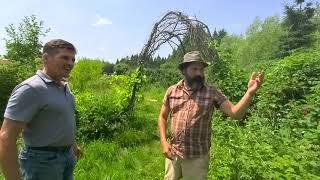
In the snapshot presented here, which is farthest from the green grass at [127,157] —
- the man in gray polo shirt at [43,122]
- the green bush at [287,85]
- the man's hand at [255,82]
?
the man in gray polo shirt at [43,122]

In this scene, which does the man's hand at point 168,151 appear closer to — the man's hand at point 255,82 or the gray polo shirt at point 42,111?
the man's hand at point 255,82

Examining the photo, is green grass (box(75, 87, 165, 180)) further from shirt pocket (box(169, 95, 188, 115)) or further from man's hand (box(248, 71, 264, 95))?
man's hand (box(248, 71, 264, 95))

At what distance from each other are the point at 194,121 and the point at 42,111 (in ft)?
5.66

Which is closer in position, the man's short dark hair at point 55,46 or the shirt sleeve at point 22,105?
the shirt sleeve at point 22,105

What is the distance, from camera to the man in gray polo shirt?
2.86 m

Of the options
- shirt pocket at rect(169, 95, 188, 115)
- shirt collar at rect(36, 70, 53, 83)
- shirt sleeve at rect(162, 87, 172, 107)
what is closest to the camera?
shirt collar at rect(36, 70, 53, 83)

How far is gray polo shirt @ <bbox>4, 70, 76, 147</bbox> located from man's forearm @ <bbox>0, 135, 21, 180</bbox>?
176 mm

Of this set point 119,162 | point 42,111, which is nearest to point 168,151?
point 42,111

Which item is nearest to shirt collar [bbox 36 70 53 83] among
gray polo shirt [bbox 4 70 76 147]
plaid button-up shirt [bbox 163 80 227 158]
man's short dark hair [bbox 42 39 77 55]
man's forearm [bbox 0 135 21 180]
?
gray polo shirt [bbox 4 70 76 147]

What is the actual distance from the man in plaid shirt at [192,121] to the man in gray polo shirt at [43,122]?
1.37 meters

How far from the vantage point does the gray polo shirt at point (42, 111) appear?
2.88m

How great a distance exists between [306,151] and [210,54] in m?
6.69

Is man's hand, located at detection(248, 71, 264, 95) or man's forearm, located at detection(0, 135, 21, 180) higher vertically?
man's hand, located at detection(248, 71, 264, 95)

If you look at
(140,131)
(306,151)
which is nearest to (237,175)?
(306,151)
